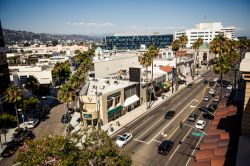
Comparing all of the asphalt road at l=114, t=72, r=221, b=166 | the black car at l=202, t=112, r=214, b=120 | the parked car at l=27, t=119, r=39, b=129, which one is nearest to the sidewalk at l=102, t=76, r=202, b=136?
the asphalt road at l=114, t=72, r=221, b=166

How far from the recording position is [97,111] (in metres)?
52.2

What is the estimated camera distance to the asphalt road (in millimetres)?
38000

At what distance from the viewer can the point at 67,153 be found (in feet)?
79.0

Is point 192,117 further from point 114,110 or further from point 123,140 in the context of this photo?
point 123,140

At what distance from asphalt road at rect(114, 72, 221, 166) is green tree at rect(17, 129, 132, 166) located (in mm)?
13966

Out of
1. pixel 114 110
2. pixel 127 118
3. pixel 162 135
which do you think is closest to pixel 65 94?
pixel 114 110

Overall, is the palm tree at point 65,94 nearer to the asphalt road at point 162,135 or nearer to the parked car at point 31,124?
the asphalt road at point 162,135

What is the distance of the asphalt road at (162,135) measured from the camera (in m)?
38.0

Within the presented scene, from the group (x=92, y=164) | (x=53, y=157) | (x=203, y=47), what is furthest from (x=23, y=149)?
(x=203, y=47)

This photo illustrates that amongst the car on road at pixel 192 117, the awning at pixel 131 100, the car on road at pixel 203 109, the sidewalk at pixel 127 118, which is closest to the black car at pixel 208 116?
the car on road at pixel 192 117

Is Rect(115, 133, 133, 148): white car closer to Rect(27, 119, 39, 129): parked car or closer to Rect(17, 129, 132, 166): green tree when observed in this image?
Rect(17, 129, 132, 166): green tree

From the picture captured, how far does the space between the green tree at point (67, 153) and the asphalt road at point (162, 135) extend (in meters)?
14.0

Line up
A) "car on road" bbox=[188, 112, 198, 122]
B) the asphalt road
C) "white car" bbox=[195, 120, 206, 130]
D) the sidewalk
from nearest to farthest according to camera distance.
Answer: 1. the asphalt road
2. "white car" bbox=[195, 120, 206, 130]
3. the sidewalk
4. "car on road" bbox=[188, 112, 198, 122]

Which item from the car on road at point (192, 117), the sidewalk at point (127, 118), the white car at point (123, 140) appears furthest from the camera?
the car on road at point (192, 117)
